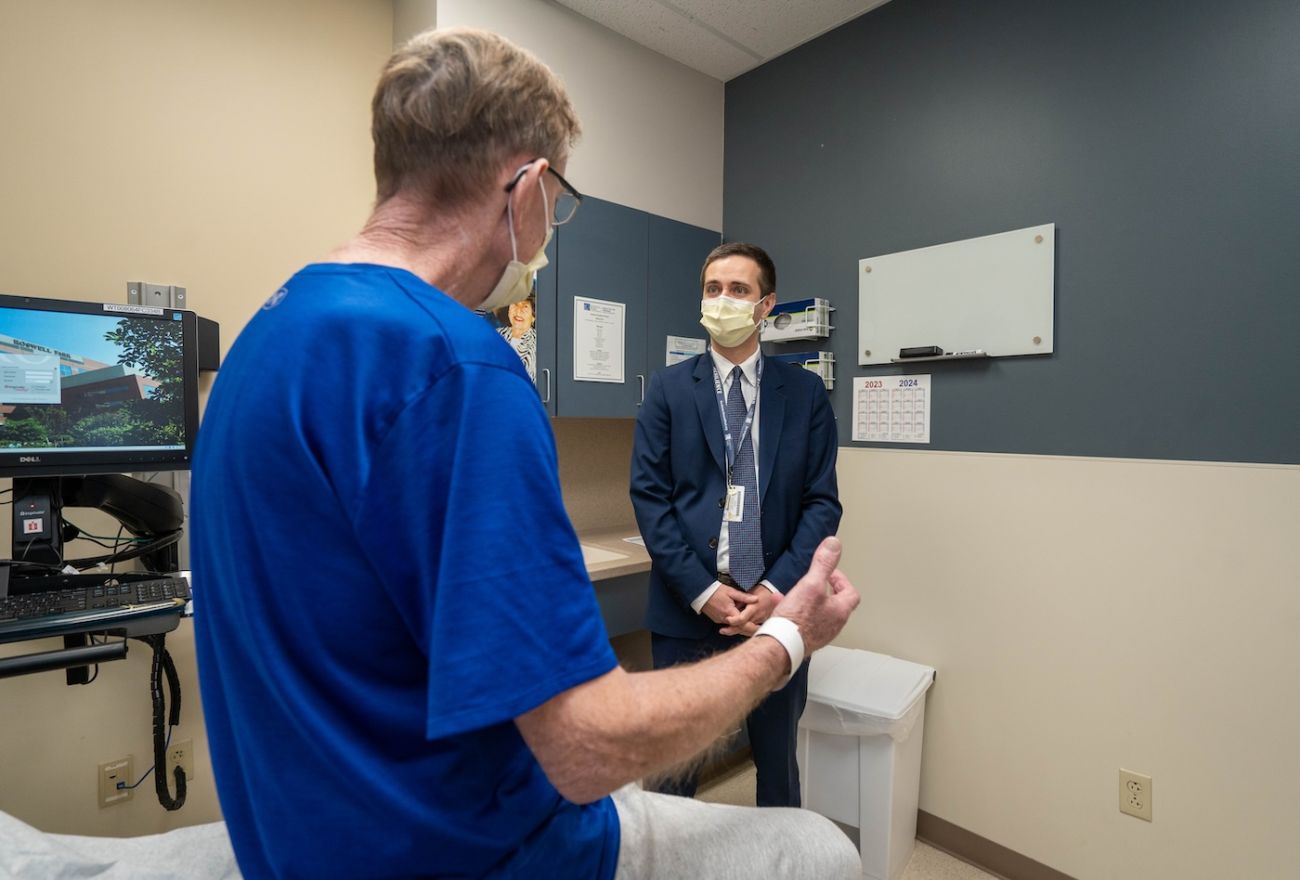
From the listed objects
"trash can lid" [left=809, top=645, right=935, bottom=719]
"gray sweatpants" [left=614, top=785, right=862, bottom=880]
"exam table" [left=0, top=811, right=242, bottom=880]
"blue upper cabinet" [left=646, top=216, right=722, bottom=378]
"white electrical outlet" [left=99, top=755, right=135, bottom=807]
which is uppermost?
"blue upper cabinet" [left=646, top=216, right=722, bottom=378]

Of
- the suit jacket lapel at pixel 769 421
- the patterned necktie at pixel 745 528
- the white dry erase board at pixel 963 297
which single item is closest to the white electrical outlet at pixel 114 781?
the patterned necktie at pixel 745 528

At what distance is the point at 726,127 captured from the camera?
3.01 meters

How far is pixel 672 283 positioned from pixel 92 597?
2.06 m

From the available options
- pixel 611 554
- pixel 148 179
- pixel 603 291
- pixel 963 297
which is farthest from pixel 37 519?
pixel 963 297

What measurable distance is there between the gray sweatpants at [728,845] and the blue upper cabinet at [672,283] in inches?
74.7

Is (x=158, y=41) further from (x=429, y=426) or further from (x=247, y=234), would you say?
(x=429, y=426)

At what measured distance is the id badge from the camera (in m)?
1.87

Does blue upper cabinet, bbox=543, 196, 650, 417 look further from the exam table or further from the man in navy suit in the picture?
the exam table

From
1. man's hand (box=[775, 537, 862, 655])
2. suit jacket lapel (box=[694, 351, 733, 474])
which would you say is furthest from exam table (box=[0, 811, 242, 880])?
suit jacket lapel (box=[694, 351, 733, 474])

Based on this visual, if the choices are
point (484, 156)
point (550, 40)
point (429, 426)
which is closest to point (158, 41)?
point (550, 40)

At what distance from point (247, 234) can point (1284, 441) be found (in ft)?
9.64

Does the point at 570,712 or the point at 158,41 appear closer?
the point at 570,712

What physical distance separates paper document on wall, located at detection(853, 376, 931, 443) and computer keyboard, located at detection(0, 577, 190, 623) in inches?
82.4

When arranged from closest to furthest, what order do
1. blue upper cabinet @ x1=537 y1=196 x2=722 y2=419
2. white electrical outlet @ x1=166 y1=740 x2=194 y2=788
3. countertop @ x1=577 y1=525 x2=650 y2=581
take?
white electrical outlet @ x1=166 y1=740 x2=194 y2=788 → countertop @ x1=577 y1=525 x2=650 y2=581 → blue upper cabinet @ x1=537 y1=196 x2=722 y2=419
